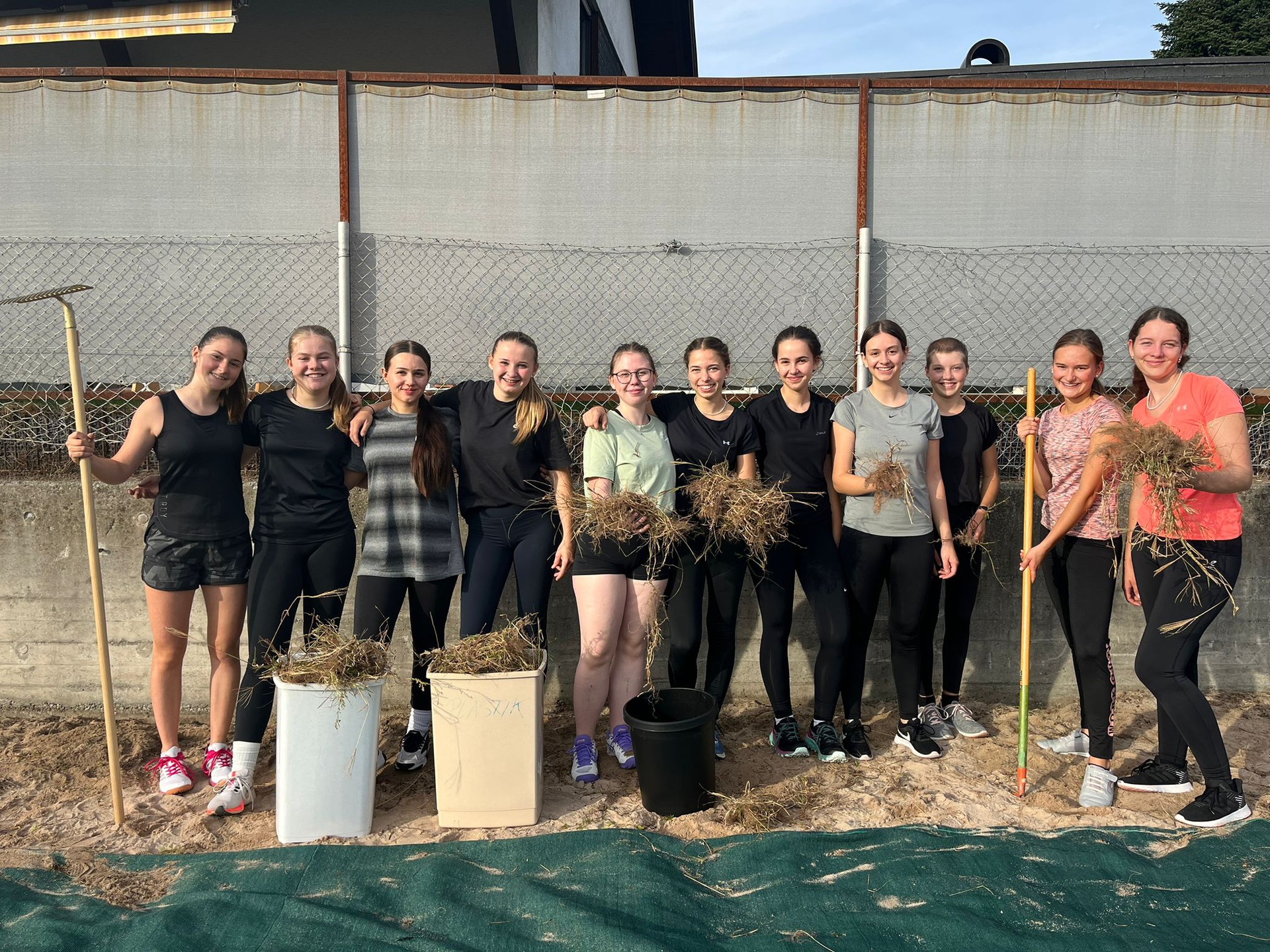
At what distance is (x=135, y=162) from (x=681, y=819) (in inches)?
159

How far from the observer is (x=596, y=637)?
353 cm

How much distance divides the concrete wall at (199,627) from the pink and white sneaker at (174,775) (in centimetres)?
84

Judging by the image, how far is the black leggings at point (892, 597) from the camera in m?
3.70

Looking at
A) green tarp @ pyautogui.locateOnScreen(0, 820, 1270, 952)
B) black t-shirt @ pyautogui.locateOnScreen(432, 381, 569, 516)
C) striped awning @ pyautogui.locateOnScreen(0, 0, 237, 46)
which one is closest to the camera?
green tarp @ pyautogui.locateOnScreen(0, 820, 1270, 952)

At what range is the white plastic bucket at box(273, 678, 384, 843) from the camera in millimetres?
3115

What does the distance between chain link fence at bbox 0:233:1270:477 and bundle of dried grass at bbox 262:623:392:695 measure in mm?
1552

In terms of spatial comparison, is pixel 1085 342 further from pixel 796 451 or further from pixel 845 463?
pixel 796 451

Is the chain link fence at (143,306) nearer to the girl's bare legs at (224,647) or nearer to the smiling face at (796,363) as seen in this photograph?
the girl's bare legs at (224,647)

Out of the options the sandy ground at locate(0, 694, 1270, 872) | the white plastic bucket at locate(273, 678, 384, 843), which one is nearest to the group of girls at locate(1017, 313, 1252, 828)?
the sandy ground at locate(0, 694, 1270, 872)

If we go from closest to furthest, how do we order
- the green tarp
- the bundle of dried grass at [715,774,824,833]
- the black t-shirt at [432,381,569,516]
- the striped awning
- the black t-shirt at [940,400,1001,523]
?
the green tarp < the bundle of dried grass at [715,774,824,833] < the black t-shirt at [432,381,569,516] < the black t-shirt at [940,400,1001,523] < the striped awning

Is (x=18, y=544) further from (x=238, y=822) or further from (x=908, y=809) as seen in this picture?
(x=908, y=809)

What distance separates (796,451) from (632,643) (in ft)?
3.42

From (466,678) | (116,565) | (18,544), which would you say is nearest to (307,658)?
(466,678)

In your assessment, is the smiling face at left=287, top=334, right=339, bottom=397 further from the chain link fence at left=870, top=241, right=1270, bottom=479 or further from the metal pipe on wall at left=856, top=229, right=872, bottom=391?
the chain link fence at left=870, top=241, right=1270, bottom=479
